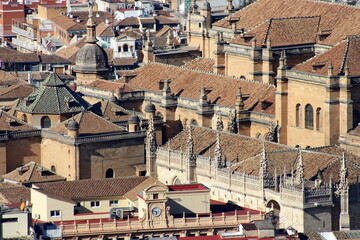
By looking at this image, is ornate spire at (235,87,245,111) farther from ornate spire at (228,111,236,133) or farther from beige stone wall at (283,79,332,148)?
beige stone wall at (283,79,332,148)

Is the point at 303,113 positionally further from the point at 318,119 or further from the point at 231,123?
the point at 231,123

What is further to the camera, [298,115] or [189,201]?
[298,115]

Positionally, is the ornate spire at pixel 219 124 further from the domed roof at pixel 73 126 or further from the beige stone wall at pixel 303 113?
the domed roof at pixel 73 126

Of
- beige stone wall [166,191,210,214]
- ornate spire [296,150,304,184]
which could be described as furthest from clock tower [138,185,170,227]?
ornate spire [296,150,304,184]

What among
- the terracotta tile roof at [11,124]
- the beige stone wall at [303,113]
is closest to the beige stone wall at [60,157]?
the terracotta tile roof at [11,124]

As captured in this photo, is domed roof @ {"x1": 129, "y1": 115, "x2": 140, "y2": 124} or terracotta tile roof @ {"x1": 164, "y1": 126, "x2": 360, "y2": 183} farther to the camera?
domed roof @ {"x1": 129, "y1": 115, "x2": 140, "y2": 124}

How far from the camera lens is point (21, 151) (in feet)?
647

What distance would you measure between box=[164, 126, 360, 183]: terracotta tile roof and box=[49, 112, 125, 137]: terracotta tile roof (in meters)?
6.19

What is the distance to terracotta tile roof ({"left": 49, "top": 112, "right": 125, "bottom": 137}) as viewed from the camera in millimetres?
193375

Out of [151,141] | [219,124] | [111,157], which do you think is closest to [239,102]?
[219,124]

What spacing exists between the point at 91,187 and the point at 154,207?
38.0 ft

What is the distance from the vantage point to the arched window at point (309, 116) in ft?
625

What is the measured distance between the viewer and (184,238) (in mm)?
159375

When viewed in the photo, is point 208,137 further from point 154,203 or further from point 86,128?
point 154,203
